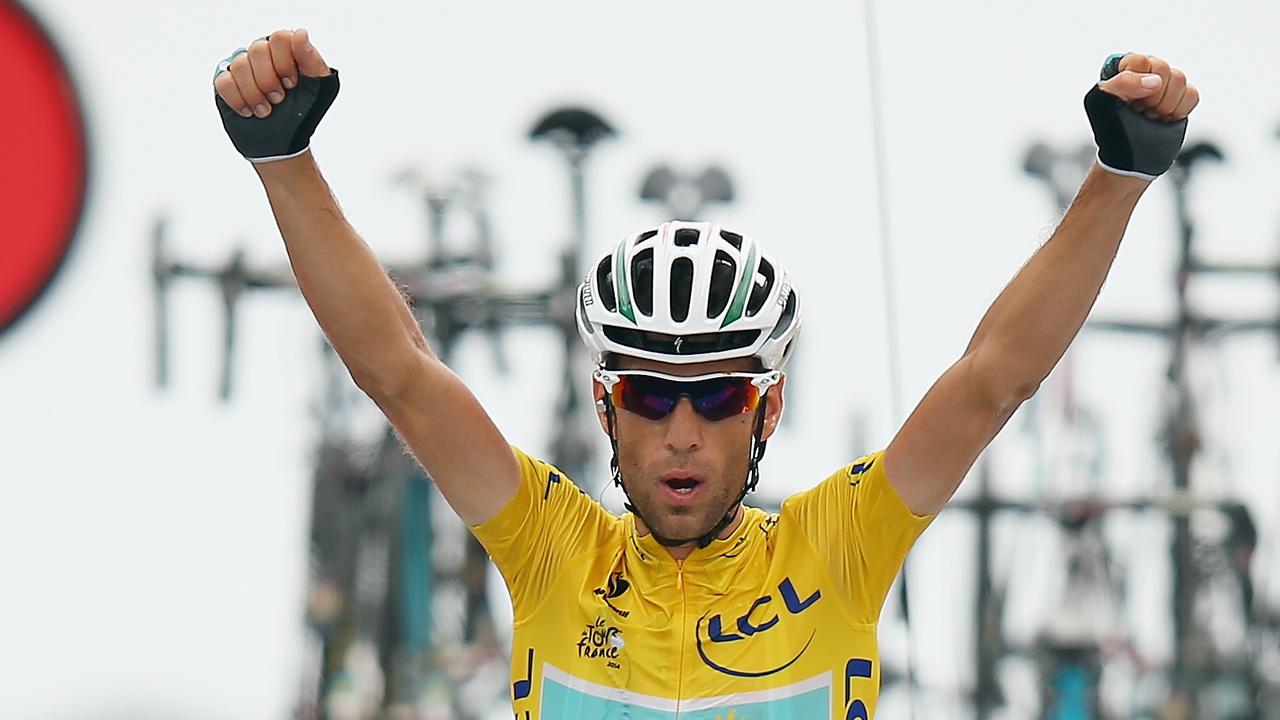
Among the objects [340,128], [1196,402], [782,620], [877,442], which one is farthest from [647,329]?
[1196,402]

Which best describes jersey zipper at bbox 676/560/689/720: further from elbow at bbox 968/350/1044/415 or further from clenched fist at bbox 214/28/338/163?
clenched fist at bbox 214/28/338/163

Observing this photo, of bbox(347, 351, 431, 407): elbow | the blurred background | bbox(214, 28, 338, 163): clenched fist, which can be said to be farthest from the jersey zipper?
the blurred background

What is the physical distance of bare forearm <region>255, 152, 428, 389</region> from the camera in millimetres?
1433

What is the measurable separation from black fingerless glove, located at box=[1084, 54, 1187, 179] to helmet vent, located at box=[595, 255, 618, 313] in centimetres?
45

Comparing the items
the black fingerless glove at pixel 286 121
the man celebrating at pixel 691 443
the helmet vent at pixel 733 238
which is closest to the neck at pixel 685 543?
the man celebrating at pixel 691 443

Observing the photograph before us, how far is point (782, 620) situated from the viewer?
1.53 metres

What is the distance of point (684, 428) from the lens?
1.49 meters

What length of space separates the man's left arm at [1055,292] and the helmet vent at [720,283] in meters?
0.20

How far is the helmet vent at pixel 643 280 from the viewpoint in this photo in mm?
1523

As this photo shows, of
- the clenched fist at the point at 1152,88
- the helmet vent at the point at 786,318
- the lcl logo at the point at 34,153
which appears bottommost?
the helmet vent at the point at 786,318

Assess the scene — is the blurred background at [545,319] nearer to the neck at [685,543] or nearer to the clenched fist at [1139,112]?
the neck at [685,543]

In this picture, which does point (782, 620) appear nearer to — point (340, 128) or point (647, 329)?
point (647, 329)

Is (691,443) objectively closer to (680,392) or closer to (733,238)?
(680,392)

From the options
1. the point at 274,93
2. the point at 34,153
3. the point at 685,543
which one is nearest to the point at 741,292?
the point at 685,543
